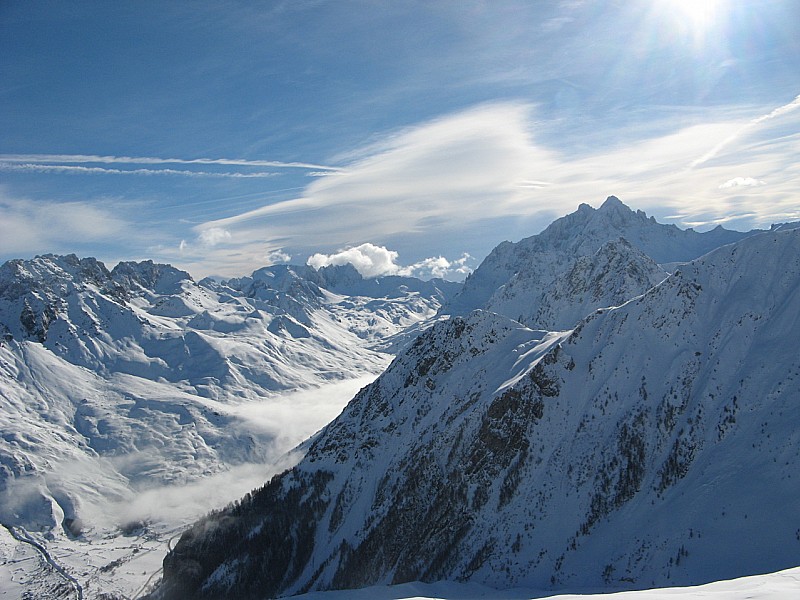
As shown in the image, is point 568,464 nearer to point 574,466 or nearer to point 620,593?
point 574,466

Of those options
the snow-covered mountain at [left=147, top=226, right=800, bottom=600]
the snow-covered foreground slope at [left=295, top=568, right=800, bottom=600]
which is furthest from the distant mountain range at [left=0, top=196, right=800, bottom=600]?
the snow-covered foreground slope at [left=295, top=568, right=800, bottom=600]

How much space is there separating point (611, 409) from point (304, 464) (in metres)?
71.2

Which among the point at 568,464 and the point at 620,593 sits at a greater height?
the point at 620,593

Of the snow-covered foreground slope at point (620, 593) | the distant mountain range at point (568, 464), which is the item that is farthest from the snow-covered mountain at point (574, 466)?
the snow-covered foreground slope at point (620, 593)

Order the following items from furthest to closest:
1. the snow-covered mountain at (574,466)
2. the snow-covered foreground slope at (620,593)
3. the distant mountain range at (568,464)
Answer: the distant mountain range at (568,464), the snow-covered mountain at (574,466), the snow-covered foreground slope at (620,593)

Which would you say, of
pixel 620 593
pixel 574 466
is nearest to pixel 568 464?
pixel 574 466

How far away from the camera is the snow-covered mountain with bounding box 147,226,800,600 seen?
5138cm

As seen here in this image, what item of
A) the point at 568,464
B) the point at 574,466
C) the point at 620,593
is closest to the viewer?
the point at 620,593

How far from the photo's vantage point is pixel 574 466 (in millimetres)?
69062

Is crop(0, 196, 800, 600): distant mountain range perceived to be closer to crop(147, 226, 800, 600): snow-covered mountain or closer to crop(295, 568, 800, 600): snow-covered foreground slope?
crop(147, 226, 800, 600): snow-covered mountain

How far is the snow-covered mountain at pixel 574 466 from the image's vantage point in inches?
2023

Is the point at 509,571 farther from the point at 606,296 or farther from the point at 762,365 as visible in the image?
the point at 606,296

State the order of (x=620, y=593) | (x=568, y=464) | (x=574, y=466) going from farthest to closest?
(x=568, y=464)
(x=574, y=466)
(x=620, y=593)

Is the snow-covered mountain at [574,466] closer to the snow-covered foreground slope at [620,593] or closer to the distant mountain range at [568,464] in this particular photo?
the distant mountain range at [568,464]
